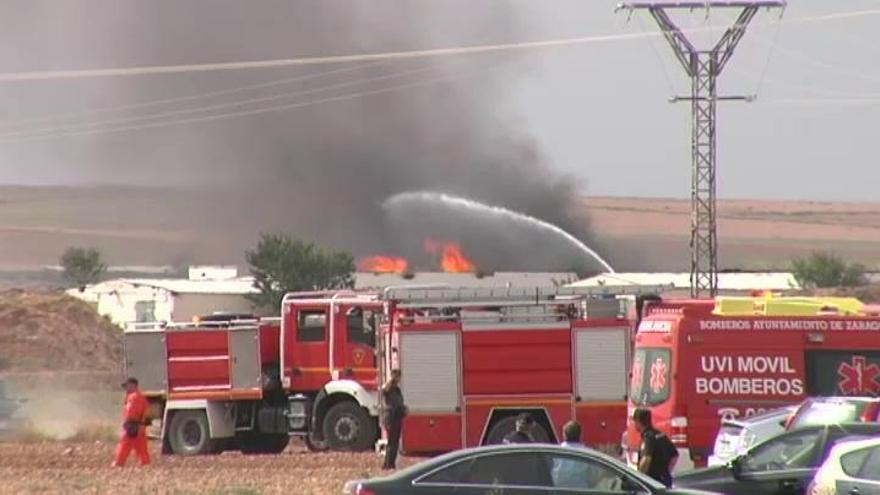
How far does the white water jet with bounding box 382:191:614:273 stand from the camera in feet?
314

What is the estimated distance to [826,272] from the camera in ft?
353

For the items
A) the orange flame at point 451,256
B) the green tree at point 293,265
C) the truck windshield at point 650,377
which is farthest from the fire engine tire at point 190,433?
the green tree at point 293,265

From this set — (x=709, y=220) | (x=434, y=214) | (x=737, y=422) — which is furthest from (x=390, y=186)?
(x=737, y=422)

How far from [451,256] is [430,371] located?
207 feet

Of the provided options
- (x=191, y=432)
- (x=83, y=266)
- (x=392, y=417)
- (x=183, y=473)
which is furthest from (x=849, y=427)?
(x=83, y=266)

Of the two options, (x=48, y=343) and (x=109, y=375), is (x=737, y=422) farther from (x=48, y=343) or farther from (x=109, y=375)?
(x=48, y=343)

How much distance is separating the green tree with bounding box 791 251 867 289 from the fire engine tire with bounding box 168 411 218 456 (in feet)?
225

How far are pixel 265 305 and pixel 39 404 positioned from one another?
130 ft

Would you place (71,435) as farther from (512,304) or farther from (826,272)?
(826,272)

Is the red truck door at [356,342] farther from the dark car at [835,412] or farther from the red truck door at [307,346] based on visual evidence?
the dark car at [835,412]

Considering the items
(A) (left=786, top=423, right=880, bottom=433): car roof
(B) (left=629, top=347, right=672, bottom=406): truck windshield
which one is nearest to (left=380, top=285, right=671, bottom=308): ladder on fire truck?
(B) (left=629, top=347, right=672, bottom=406): truck windshield

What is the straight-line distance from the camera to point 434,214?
9506 cm

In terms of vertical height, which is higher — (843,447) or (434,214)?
(434,214)

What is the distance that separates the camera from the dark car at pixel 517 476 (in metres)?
17.0
